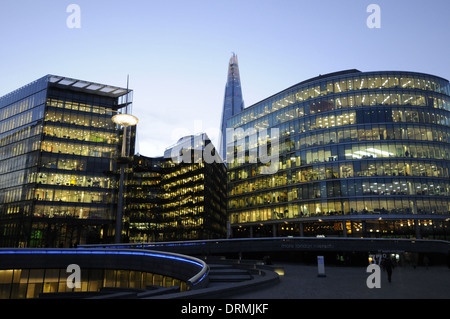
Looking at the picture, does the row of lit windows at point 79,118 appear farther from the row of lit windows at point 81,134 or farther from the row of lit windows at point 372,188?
the row of lit windows at point 372,188

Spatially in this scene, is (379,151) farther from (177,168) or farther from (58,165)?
(177,168)

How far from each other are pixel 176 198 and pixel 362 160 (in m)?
→ 73.5

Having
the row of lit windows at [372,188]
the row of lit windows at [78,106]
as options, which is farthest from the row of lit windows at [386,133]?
the row of lit windows at [78,106]

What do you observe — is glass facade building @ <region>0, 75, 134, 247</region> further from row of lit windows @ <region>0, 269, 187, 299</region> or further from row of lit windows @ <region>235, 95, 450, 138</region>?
row of lit windows @ <region>235, 95, 450, 138</region>

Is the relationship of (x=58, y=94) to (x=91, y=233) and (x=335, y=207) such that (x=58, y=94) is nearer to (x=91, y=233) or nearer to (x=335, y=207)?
(x=91, y=233)

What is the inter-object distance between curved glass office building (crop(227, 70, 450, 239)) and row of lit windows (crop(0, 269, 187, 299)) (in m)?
39.9

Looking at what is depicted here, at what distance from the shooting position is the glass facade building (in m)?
65.4

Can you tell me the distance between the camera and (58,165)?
67.6m

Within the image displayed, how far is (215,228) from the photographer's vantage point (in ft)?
412

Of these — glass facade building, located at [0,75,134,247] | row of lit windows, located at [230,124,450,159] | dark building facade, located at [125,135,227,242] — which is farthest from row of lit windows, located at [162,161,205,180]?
row of lit windows, located at [230,124,450,159]

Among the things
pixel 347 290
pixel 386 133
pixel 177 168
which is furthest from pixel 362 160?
pixel 177 168
